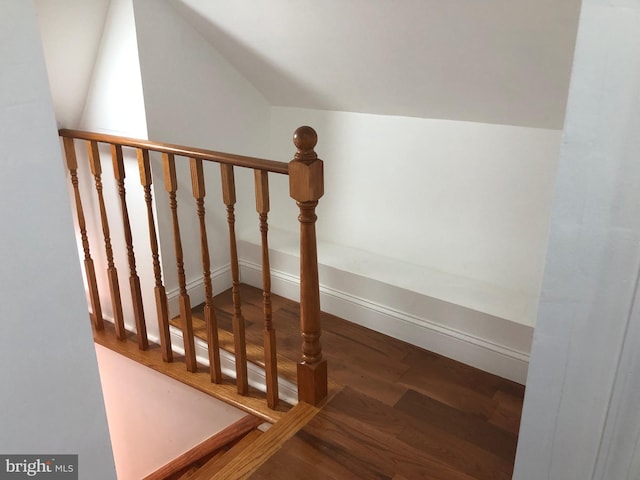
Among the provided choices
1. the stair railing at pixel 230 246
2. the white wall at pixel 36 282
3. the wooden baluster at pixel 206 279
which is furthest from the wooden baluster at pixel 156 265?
the white wall at pixel 36 282

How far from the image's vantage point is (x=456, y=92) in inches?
80.5

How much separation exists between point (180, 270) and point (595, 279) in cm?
170

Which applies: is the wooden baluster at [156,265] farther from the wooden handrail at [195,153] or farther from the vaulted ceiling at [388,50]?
the vaulted ceiling at [388,50]

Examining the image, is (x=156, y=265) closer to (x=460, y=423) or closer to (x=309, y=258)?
(x=309, y=258)

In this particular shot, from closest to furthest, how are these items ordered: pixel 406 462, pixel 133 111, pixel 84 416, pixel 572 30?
pixel 84 416, pixel 572 30, pixel 406 462, pixel 133 111

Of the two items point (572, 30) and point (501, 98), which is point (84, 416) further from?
point (501, 98)

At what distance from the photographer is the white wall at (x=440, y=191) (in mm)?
2152

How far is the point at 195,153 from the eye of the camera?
1.91 meters

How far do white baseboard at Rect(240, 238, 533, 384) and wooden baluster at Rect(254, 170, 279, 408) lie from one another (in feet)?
1.96

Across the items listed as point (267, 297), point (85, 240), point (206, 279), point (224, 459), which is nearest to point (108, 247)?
point (85, 240)

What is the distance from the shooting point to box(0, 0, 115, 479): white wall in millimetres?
650

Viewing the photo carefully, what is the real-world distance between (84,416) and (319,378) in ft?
4.10

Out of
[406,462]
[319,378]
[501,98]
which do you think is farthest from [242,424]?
[501,98]

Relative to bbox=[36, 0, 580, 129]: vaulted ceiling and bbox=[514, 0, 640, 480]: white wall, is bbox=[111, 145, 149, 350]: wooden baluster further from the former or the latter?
bbox=[514, 0, 640, 480]: white wall
